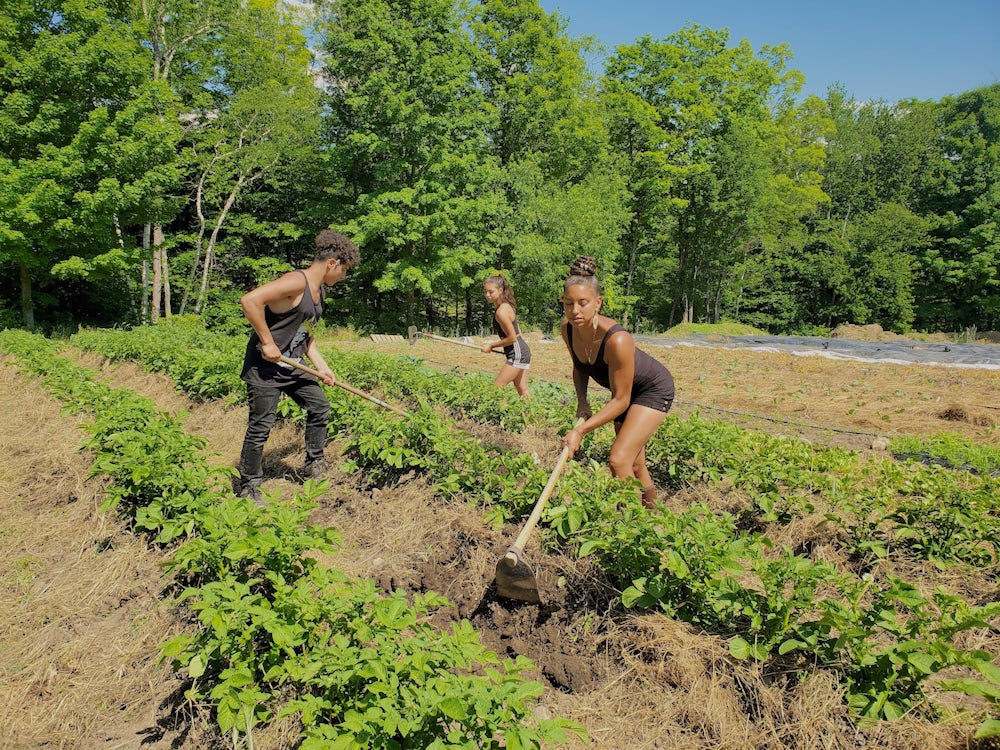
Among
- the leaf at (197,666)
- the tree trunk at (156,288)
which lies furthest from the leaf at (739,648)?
the tree trunk at (156,288)

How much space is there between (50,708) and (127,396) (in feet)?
11.2

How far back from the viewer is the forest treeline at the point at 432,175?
1483 cm

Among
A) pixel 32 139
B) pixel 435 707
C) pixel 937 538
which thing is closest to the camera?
pixel 435 707

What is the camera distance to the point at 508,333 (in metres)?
6.25

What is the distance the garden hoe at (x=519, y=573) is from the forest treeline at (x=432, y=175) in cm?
1499

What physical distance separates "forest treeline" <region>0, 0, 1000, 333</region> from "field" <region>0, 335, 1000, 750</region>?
39.7 ft

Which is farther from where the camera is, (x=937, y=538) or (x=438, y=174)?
(x=438, y=174)

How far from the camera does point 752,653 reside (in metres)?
2.56

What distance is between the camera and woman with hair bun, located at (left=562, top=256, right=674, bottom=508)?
3518 mm

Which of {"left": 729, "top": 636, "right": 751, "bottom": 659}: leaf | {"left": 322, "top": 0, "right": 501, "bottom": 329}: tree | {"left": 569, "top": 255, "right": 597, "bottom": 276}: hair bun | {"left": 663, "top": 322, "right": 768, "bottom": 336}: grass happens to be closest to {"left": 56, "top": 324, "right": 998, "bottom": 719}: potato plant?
{"left": 729, "top": 636, "right": 751, "bottom": 659}: leaf

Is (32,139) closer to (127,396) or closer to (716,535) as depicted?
(127,396)

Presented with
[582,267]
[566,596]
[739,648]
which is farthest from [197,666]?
[582,267]

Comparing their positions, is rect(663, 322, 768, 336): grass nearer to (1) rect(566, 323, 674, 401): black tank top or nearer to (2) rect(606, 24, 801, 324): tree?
(2) rect(606, 24, 801, 324): tree

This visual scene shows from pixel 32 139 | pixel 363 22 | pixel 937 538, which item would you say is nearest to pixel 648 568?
pixel 937 538
